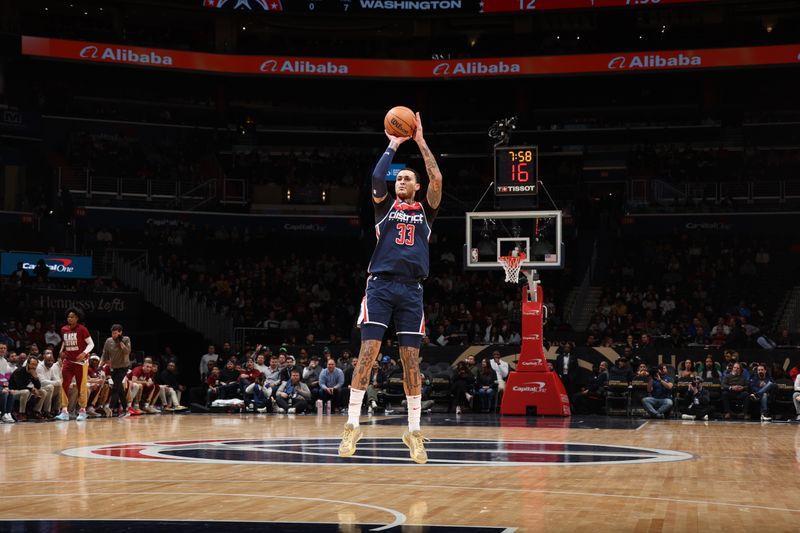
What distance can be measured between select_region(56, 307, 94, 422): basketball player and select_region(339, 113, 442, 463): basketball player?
10.5m

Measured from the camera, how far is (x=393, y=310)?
838 cm

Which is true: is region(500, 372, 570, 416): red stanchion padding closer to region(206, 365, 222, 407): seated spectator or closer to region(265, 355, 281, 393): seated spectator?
region(265, 355, 281, 393): seated spectator

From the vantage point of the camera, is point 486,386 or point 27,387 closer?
point 27,387

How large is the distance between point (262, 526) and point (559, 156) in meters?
33.0

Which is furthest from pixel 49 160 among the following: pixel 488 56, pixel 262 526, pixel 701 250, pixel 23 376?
pixel 262 526

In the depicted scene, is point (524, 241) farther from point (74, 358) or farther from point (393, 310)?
point (393, 310)

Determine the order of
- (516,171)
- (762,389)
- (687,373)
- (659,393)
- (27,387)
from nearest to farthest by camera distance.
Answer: (27,387) < (516,171) < (762,389) < (659,393) < (687,373)

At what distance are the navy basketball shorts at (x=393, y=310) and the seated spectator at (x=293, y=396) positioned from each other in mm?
14616

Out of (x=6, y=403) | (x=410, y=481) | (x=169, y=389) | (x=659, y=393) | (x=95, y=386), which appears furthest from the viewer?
(x=169, y=389)

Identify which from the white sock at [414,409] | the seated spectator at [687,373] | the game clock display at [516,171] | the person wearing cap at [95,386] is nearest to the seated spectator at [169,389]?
the person wearing cap at [95,386]

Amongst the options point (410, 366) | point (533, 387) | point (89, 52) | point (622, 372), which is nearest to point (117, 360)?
point (533, 387)

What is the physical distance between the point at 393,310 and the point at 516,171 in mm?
13328

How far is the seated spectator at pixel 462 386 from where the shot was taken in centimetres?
2338

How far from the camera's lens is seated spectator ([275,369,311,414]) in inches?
893
